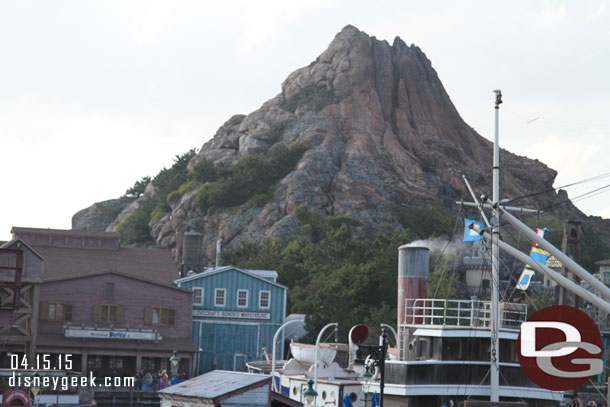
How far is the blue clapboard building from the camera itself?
201ft

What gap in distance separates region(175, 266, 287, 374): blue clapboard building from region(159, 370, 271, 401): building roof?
33826 mm

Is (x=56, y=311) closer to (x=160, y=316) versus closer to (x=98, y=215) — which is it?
(x=160, y=316)

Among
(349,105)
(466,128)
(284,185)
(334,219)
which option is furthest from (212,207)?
(466,128)

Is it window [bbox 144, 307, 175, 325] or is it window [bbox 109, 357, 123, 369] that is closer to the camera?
window [bbox 109, 357, 123, 369]

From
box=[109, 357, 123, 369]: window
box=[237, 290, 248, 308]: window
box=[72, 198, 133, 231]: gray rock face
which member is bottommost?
box=[109, 357, 123, 369]: window

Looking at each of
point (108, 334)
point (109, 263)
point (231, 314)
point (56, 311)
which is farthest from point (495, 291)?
point (109, 263)

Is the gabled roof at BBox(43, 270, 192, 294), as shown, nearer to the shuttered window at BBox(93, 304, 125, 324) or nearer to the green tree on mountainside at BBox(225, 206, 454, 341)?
the shuttered window at BBox(93, 304, 125, 324)

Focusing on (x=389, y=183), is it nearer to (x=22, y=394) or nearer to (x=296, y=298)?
(x=296, y=298)

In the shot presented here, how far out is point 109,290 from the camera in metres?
58.3

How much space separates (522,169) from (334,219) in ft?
160

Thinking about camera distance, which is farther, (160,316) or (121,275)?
(160,316)

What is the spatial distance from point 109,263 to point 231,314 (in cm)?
983

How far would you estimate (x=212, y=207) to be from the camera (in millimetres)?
113688
